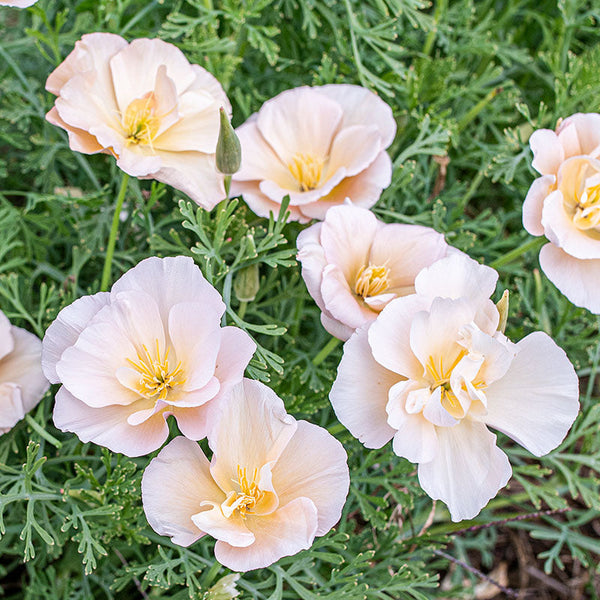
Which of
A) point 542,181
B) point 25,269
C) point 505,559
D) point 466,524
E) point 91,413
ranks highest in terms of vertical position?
point 542,181

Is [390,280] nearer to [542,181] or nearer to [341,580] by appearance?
[542,181]

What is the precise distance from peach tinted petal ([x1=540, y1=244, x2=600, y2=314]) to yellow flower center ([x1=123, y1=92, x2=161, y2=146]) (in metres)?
0.60

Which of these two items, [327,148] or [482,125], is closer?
[327,148]

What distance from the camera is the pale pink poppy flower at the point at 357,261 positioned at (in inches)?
38.0

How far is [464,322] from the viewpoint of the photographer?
922mm

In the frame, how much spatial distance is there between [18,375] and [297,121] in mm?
605

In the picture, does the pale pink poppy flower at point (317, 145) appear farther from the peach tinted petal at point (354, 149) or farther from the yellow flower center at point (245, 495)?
the yellow flower center at point (245, 495)

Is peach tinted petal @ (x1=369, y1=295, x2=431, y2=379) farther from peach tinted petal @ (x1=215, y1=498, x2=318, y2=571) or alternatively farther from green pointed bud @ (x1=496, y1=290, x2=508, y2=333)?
peach tinted petal @ (x1=215, y1=498, x2=318, y2=571)

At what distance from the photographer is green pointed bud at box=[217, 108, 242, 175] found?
970 mm

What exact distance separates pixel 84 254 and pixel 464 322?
0.72m

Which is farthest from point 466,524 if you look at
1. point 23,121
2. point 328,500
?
point 23,121

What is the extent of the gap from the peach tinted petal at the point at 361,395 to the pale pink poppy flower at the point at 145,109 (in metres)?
0.33

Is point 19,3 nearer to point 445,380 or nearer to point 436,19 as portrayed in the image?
point 445,380

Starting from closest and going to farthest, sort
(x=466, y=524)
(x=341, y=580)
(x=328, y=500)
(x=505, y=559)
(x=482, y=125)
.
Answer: (x=328, y=500) < (x=341, y=580) < (x=466, y=524) < (x=482, y=125) < (x=505, y=559)
